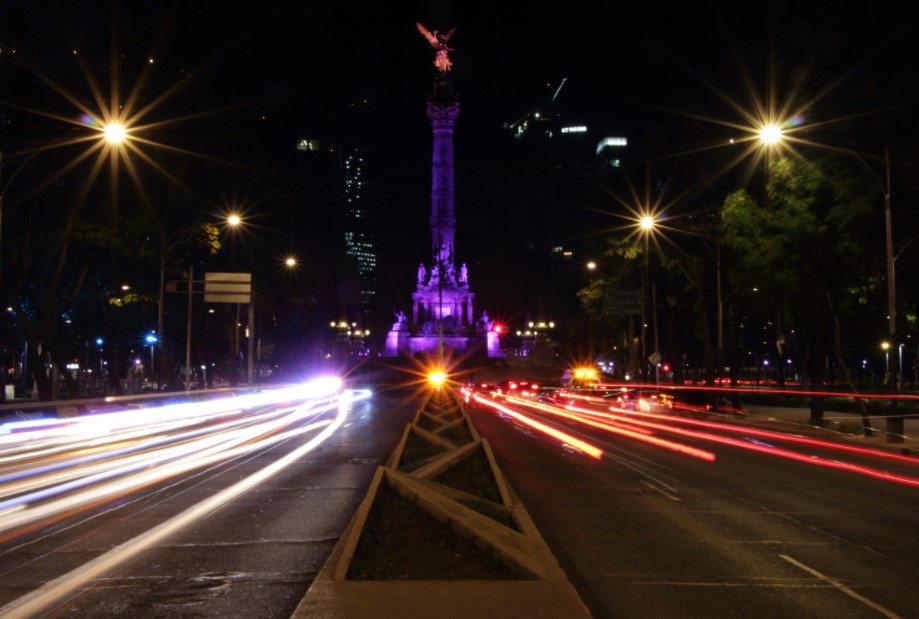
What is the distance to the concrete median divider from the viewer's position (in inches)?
241

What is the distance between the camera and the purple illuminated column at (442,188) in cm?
10800

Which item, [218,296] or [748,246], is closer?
[748,246]

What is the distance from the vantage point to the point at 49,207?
3070 cm

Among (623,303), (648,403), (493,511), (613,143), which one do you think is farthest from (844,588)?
(613,143)

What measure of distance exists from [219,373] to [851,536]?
101 metres

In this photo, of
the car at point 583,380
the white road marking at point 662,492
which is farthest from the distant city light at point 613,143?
the white road marking at point 662,492

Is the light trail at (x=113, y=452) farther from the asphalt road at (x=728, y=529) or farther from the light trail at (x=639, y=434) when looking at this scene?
the light trail at (x=639, y=434)

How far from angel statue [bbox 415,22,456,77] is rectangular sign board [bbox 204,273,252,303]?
79752 mm

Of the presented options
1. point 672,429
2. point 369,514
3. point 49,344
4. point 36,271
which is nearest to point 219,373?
point 36,271

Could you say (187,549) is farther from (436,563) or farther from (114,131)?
(114,131)

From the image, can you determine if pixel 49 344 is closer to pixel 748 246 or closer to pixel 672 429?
pixel 672 429

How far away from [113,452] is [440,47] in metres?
102

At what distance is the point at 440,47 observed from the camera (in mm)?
113500

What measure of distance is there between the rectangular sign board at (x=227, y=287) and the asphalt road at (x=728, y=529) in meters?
22.4
